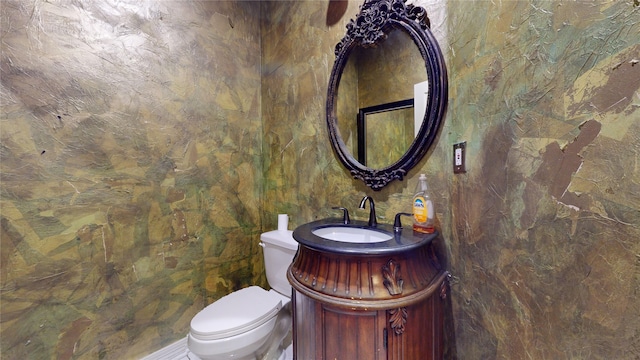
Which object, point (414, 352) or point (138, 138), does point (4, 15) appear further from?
point (414, 352)

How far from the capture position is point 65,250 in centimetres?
122

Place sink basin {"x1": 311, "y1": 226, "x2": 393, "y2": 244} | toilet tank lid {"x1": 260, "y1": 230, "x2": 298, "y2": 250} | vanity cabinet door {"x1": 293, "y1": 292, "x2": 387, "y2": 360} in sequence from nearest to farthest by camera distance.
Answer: vanity cabinet door {"x1": 293, "y1": 292, "x2": 387, "y2": 360} < sink basin {"x1": 311, "y1": 226, "x2": 393, "y2": 244} < toilet tank lid {"x1": 260, "y1": 230, "x2": 298, "y2": 250}

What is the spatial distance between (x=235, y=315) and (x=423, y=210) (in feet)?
3.45

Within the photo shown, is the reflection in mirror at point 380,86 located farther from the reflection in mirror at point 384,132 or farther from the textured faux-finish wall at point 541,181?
the textured faux-finish wall at point 541,181

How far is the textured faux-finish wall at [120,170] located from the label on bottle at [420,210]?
128 centimetres

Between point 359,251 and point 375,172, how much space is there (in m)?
0.55

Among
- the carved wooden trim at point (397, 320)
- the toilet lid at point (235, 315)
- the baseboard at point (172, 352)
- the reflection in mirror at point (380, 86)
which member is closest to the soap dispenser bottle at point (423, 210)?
the reflection in mirror at point (380, 86)

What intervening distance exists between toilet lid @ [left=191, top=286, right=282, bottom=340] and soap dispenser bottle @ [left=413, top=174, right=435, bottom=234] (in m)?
0.86

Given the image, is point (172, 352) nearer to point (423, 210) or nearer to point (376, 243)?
point (376, 243)

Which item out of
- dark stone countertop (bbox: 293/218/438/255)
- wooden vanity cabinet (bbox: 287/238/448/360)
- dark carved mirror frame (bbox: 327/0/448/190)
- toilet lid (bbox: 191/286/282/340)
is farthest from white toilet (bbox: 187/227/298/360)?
dark carved mirror frame (bbox: 327/0/448/190)

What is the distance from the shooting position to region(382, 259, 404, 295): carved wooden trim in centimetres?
84

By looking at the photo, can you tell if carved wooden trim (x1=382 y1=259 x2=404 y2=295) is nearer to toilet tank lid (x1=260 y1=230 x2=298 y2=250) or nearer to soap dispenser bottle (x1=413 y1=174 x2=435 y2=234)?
soap dispenser bottle (x1=413 y1=174 x2=435 y2=234)

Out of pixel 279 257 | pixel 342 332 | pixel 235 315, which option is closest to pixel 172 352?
pixel 235 315

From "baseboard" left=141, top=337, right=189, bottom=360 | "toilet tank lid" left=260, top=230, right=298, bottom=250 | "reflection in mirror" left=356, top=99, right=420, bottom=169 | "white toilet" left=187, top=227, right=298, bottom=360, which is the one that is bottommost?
"baseboard" left=141, top=337, right=189, bottom=360
